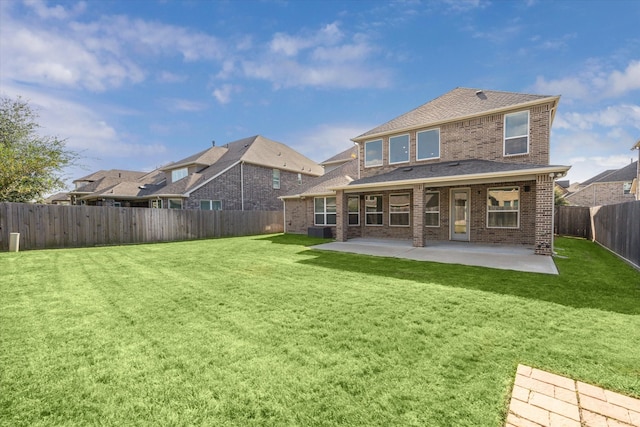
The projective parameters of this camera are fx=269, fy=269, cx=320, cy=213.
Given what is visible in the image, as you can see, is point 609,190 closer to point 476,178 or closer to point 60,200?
point 476,178

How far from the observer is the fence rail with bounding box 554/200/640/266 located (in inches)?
298

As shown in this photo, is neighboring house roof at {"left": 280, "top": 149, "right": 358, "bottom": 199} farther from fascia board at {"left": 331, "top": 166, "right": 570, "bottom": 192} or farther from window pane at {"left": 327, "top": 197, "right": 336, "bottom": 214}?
fascia board at {"left": 331, "top": 166, "right": 570, "bottom": 192}

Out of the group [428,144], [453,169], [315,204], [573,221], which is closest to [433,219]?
[453,169]

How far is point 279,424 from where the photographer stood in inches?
77.9

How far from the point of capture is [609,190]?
31.7 meters

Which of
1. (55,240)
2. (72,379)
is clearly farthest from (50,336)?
(55,240)

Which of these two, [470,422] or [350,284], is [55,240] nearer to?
[350,284]

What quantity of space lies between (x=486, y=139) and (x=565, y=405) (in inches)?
464

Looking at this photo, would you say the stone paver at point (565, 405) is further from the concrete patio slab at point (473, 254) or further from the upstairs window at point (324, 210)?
the upstairs window at point (324, 210)

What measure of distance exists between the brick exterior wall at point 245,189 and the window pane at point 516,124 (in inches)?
Result: 577

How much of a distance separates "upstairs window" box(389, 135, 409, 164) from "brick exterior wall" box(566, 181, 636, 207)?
3286cm

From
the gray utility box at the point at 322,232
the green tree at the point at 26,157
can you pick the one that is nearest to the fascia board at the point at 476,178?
the gray utility box at the point at 322,232

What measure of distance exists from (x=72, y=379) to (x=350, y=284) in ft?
14.6

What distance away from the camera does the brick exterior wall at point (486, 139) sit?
34.1ft
